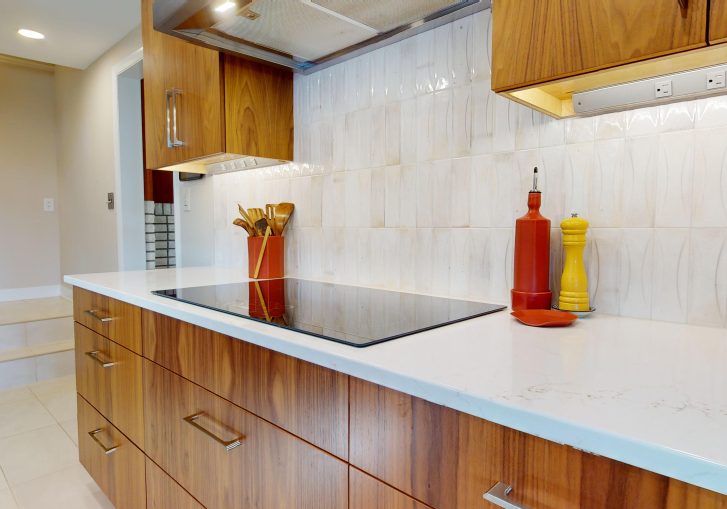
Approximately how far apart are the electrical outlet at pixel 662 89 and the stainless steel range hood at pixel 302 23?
0.48 meters

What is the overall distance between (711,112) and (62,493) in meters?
2.52

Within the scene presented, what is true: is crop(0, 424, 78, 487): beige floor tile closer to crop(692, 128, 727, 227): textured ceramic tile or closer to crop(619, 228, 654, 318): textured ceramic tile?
crop(619, 228, 654, 318): textured ceramic tile

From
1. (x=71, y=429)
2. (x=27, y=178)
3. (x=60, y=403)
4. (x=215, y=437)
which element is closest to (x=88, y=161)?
(x=27, y=178)

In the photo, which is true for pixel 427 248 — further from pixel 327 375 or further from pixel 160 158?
pixel 160 158

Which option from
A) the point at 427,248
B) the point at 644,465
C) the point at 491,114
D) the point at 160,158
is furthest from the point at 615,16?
the point at 160,158

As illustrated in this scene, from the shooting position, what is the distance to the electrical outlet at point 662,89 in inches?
34.5

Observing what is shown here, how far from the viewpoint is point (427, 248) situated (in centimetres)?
134

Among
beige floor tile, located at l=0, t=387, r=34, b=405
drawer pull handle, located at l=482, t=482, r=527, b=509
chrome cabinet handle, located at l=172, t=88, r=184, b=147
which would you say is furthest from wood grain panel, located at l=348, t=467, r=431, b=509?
beige floor tile, located at l=0, t=387, r=34, b=405

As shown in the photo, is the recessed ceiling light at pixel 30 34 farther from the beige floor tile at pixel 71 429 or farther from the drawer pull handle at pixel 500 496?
the drawer pull handle at pixel 500 496

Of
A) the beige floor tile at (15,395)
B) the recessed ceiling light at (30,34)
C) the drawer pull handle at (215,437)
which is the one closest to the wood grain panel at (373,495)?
the drawer pull handle at (215,437)

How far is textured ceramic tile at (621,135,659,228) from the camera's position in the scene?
0.94 meters

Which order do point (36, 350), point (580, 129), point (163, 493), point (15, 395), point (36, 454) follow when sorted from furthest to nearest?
point (36, 350), point (15, 395), point (36, 454), point (163, 493), point (580, 129)

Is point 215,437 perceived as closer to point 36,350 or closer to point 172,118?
point 172,118

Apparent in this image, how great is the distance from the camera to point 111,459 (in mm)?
1577
